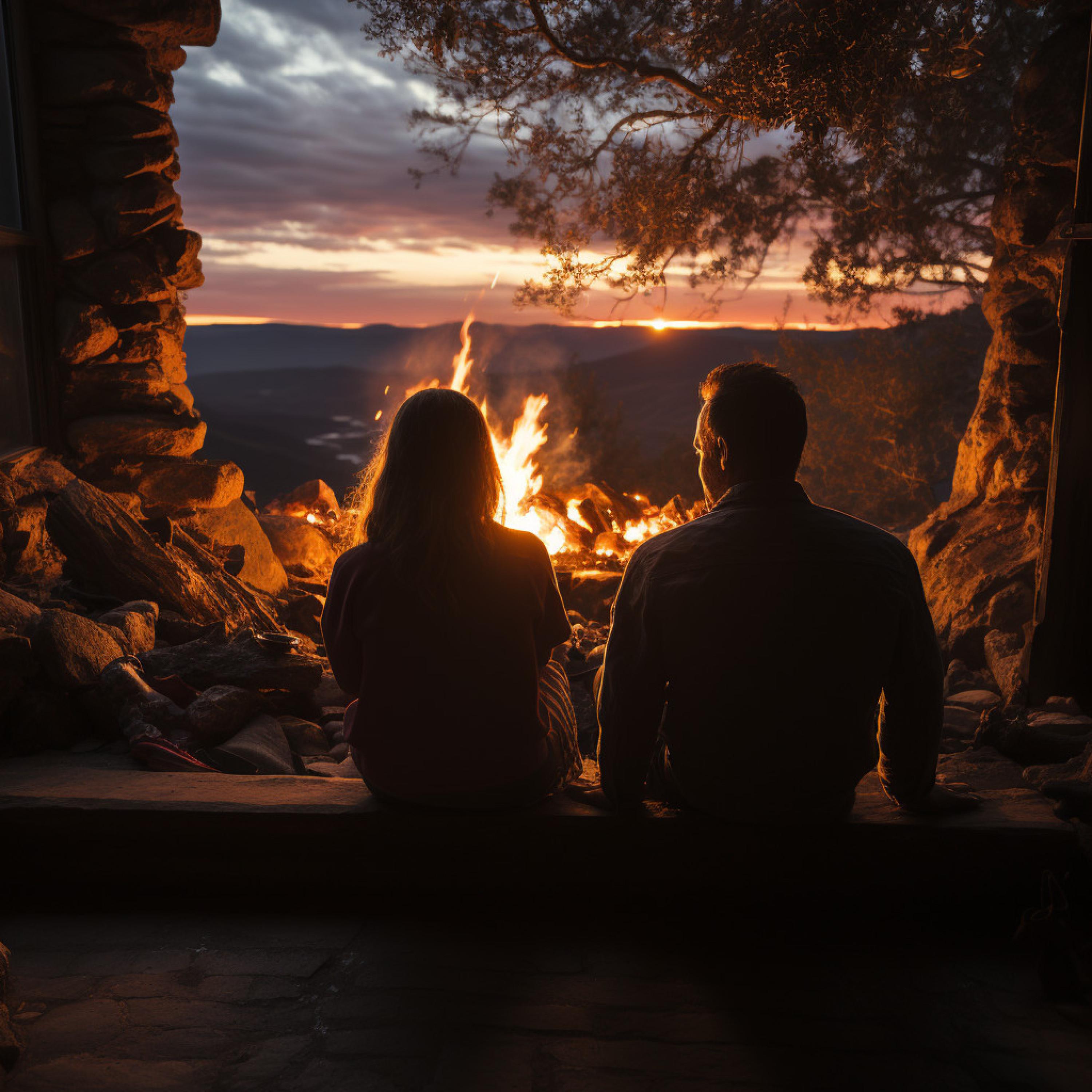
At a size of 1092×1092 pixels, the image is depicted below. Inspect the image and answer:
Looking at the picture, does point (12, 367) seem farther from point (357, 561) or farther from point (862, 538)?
point (862, 538)

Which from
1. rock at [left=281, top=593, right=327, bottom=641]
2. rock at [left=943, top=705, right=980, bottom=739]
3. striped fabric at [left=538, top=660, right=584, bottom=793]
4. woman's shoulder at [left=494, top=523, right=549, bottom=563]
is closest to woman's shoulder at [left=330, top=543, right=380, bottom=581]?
woman's shoulder at [left=494, top=523, right=549, bottom=563]

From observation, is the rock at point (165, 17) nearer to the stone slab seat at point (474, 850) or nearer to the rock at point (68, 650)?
the rock at point (68, 650)

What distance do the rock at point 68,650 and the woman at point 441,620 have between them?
5.39 ft

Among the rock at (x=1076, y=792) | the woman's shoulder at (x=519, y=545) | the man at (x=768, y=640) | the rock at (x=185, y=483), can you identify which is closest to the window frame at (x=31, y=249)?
the rock at (x=185, y=483)

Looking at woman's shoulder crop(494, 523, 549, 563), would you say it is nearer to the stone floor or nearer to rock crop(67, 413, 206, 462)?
the stone floor

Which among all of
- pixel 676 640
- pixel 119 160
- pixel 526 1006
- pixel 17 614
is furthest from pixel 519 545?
pixel 119 160

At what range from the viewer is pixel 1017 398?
21.9ft

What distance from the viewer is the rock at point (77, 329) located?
19.4 ft

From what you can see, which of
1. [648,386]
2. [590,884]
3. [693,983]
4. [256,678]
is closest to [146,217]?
[256,678]

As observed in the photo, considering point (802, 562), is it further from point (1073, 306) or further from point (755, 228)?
point (755, 228)

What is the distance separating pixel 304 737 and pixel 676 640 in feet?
8.11

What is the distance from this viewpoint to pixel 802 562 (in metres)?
2.21

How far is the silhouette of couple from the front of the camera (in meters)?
2.23

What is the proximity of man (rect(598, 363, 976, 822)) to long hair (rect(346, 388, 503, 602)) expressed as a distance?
1.54 ft
